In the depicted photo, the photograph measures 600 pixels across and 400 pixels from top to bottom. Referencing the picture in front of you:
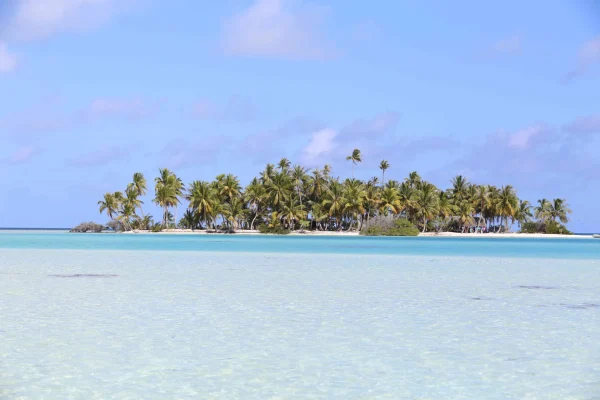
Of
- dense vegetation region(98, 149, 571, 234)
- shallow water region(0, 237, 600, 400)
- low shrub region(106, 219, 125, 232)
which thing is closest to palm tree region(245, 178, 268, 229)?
dense vegetation region(98, 149, 571, 234)

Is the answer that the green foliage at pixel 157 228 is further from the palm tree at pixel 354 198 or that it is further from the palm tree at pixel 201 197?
the palm tree at pixel 354 198

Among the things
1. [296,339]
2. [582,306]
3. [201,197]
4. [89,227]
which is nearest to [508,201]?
[201,197]

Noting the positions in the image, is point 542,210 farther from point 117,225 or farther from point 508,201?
point 117,225

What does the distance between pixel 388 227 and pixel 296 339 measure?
188ft

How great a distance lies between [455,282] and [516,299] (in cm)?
341

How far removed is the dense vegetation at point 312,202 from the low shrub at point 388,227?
32 cm

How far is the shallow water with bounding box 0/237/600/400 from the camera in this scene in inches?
237

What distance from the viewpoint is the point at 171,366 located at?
22.0 ft

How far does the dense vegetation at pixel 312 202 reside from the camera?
66688 mm

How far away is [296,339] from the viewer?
8.23m

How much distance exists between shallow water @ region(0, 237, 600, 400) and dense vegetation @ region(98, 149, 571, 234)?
50.9m

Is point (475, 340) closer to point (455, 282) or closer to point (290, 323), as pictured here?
point (290, 323)

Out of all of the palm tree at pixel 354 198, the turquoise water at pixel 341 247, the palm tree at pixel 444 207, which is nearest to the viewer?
the turquoise water at pixel 341 247

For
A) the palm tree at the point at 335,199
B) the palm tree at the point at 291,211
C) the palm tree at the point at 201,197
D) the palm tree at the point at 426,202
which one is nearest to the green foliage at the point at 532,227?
the palm tree at the point at 426,202
